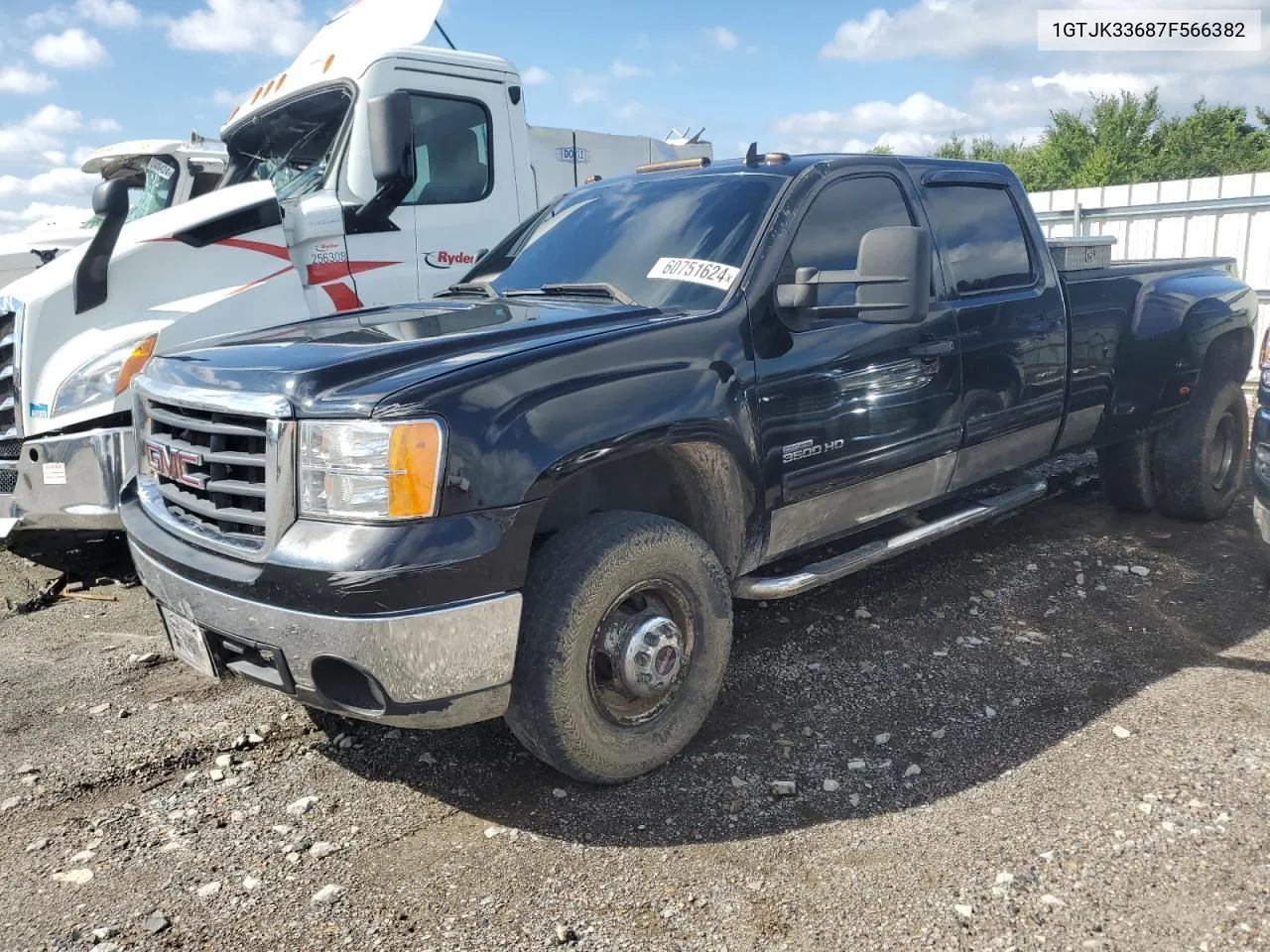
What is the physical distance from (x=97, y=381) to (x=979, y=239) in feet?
13.1

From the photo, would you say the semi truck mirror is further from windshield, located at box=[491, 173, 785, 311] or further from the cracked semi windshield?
windshield, located at box=[491, 173, 785, 311]

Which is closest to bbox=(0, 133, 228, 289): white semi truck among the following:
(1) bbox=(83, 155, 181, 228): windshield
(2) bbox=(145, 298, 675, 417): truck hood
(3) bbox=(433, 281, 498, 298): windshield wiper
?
(1) bbox=(83, 155, 181, 228): windshield

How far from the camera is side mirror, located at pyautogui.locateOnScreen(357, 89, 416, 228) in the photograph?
5199 millimetres

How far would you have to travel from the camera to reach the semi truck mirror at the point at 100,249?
4.70 meters

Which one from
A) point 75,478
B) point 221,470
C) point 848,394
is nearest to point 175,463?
point 221,470

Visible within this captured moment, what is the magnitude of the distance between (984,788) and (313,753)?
2172mm

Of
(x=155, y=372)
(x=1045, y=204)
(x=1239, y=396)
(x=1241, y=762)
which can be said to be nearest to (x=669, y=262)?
(x=155, y=372)

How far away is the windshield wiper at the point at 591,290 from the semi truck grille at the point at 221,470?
131 centimetres

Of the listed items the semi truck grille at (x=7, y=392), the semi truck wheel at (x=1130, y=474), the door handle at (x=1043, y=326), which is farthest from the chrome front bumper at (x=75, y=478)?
the semi truck wheel at (x=1130, y=474)

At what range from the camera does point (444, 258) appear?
596 cm

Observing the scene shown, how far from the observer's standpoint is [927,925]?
7.97ft

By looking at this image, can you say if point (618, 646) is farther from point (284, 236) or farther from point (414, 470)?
point (284, 236)

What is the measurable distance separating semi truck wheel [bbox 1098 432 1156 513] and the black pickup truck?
1.17m

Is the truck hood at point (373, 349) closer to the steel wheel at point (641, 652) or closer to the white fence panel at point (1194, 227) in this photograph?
the steel wheel at point (641, 652)
